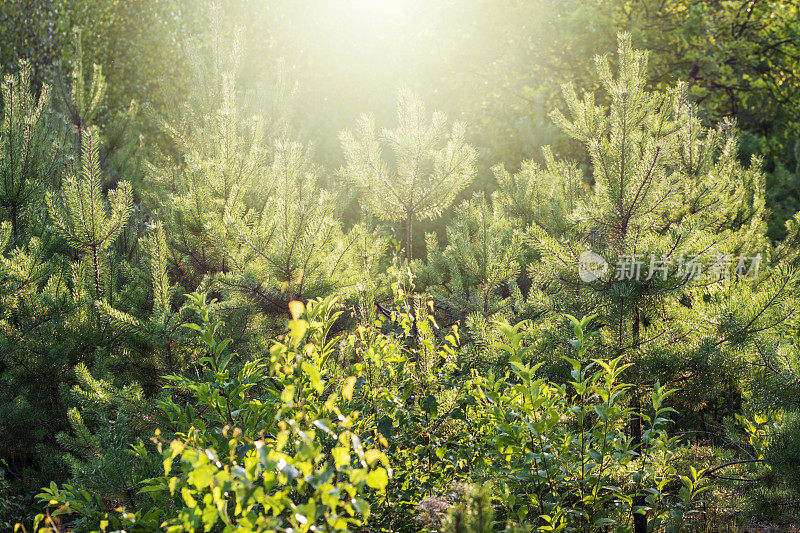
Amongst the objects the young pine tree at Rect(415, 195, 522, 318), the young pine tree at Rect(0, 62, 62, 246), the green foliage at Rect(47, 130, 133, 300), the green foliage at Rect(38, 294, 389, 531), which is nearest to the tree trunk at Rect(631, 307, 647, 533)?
the young pine tree at Rect(415, 195, 522, 318)

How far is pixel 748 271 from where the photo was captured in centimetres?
402

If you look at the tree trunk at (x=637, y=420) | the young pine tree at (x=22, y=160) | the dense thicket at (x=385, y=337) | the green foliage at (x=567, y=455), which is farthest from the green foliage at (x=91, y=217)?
the tree trunk at (x=637, y=420)

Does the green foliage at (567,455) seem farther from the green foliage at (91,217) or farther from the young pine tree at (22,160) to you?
the young pine tree at (22,160)

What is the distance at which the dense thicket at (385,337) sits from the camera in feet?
6.47

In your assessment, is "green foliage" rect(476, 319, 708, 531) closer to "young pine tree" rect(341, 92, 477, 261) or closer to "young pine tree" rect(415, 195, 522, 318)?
"young pine tree" rect(415, 195, 522, 318)

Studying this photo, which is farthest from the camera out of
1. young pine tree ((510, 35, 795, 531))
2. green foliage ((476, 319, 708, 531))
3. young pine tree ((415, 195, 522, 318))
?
young pine tree ((415, 195, 522, 318))

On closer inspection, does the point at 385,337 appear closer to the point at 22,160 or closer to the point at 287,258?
the point at 287,258

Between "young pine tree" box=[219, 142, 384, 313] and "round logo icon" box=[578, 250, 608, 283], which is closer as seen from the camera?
"round logo icon" box=[578, 250, 608, 283]

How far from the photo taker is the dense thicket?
1.97 metres

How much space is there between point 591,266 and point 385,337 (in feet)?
3.54

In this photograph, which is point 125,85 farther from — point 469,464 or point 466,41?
point 469,464

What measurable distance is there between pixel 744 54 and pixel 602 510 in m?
8.22

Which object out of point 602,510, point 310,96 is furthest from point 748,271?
point 310,96

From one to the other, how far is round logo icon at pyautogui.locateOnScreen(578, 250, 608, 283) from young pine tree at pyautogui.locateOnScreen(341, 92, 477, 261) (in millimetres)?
1583
